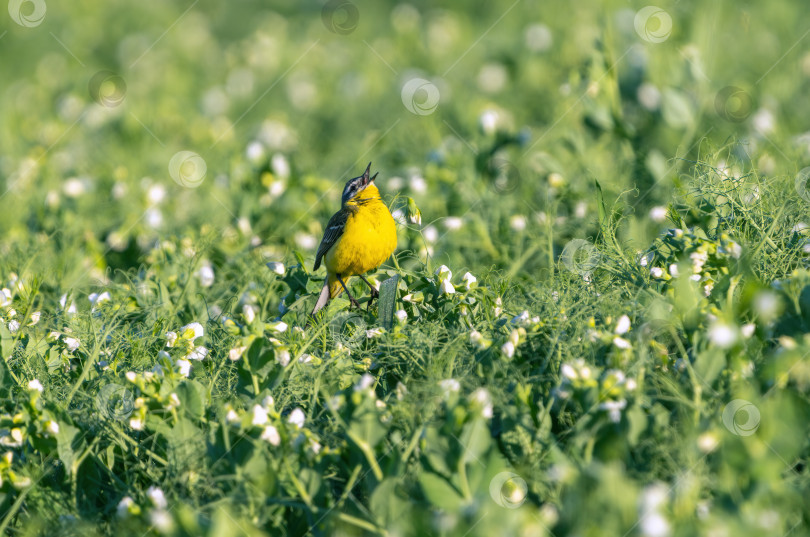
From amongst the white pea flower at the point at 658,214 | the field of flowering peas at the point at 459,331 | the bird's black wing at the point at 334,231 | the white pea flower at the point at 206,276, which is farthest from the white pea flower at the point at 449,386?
the white pea flower at the point at 206,276

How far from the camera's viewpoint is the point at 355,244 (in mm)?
3547

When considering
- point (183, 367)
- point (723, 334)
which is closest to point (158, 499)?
point (183, 367)

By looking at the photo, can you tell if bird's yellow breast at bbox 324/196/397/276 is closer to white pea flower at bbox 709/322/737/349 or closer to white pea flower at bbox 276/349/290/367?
white pea flower at bbox 276/349/290/367

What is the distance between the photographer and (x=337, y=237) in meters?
3.70

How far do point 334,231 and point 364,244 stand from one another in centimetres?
27

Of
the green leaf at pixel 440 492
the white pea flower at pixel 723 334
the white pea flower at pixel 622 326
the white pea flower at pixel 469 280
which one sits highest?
the white pea flower at pixel 723 334

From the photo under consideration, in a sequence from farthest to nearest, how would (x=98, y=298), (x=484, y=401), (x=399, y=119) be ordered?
(x=399, y=119), (x=98, y=298), (x=484, y=401)

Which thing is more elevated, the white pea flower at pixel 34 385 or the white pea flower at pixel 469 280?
the white pea flower at pixel 469 280

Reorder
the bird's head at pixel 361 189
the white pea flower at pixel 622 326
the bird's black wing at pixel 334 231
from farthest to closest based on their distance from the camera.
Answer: the bird's head at pixel 361 189, the bird's black wing at pixel 334 231, the white pea flower at pixel 622 326

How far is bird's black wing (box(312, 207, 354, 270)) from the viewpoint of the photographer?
146 inches

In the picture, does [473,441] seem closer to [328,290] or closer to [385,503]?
[385,503]

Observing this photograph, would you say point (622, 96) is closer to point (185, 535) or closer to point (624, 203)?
point (624, 203)

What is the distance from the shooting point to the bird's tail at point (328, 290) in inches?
140

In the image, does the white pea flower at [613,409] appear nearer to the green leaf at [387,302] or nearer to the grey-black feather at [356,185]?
the green leaf at [387,302]
